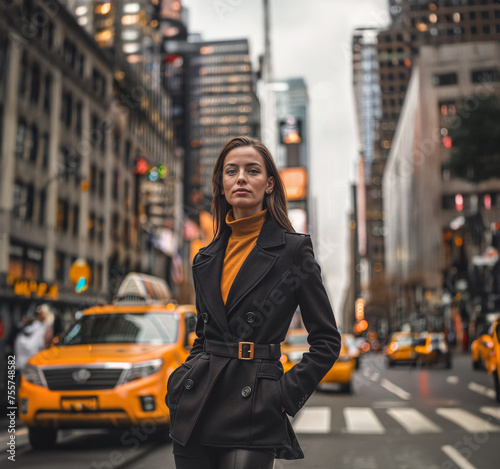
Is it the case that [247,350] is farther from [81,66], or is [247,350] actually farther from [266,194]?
[81,66]

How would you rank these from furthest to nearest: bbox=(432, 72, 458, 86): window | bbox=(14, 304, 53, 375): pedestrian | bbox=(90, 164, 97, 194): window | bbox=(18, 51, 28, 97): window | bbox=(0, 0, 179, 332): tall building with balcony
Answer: bbox=(432, 72, 458, 86): window
bbox=(90, 164, 97, 194): window
bbox=(18, 51, 28, 97): window
bbox=(0, 0, 179, 332): tall building with balcony
bbox=(14, 304, 53, 375): pedestrian

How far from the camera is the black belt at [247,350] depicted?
2.53m

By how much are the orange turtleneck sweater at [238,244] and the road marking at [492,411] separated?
10331 mm

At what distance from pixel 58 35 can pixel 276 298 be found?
41895 millimetres

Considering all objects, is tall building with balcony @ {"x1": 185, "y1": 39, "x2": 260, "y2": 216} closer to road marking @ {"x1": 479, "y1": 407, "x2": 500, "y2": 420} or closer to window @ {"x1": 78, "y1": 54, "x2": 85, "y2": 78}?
window @ {"x1": 78, "y1": 54, "x2": 85, "y2": 78}

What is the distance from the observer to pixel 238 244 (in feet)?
9.16

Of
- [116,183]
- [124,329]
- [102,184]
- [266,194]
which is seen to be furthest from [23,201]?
[266,194]

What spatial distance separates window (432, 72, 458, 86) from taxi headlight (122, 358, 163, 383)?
231 ft

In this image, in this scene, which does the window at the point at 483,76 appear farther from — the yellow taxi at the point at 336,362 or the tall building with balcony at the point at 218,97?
the tall building with balcony at the point at 218,97

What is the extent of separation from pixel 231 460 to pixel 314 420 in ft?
32.1

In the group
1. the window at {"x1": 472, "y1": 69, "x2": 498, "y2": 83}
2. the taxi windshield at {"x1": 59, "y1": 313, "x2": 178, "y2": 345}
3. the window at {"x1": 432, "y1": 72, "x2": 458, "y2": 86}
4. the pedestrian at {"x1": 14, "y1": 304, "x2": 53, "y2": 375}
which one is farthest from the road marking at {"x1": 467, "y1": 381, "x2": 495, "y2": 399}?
the window at {"x1": 432, "y1": 72, "x2": 458, "y2": 86}

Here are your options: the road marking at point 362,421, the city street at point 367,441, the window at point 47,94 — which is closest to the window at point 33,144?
the window at point 47,94

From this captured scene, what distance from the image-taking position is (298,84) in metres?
160

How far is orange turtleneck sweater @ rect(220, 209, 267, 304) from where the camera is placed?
271 centimetres
